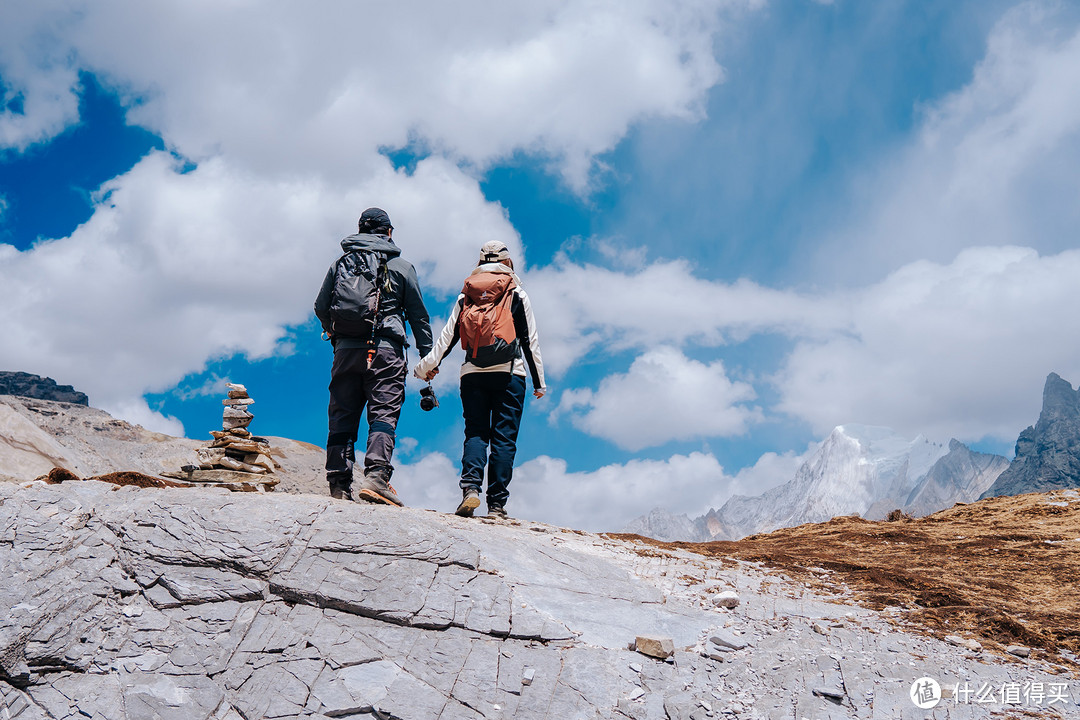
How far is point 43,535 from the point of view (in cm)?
613

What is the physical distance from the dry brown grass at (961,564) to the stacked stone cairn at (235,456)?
20.7ft

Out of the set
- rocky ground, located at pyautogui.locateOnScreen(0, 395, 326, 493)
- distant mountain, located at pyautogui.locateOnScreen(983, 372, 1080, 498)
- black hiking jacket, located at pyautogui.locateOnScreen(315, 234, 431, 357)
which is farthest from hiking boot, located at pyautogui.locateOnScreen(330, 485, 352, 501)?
distant mountain, located at pyautogui.locateOnScreen(983, 372, 1080, 498)

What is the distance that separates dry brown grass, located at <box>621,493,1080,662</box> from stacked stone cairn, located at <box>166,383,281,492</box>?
6.30 meters

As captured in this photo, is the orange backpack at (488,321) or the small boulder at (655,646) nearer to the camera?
the small boulder at (655,646)

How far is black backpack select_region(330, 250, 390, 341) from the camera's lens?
7.59 meters

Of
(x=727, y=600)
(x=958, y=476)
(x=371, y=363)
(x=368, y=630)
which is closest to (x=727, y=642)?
(x=727, y=600)

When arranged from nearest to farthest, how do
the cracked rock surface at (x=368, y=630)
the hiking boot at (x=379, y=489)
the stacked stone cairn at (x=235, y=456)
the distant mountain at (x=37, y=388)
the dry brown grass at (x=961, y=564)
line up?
the cracked rock surface at (x=368, y=630) < the dry brown grass at (x=961, y=564) < the hiking boot at (x=379, y=489) < the stacked stone cairn at (x=235, y=456) < the distant mountain at (x=37, y=388)

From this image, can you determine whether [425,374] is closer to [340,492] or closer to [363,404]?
[363,404]

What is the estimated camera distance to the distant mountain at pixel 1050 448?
311 feet

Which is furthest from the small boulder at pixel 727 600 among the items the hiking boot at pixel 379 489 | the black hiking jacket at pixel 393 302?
the black hiking jacket at pixel 393 302

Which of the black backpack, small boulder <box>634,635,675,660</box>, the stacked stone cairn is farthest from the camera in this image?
the stacked stone cairn

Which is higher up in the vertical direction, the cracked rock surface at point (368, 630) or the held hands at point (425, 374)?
the held hands at point (425, 374)

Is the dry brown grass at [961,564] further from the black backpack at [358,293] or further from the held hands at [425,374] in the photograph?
the black backpack at [358,293]

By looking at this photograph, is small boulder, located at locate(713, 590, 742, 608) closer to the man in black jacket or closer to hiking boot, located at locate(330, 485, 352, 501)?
the man in black jacket
